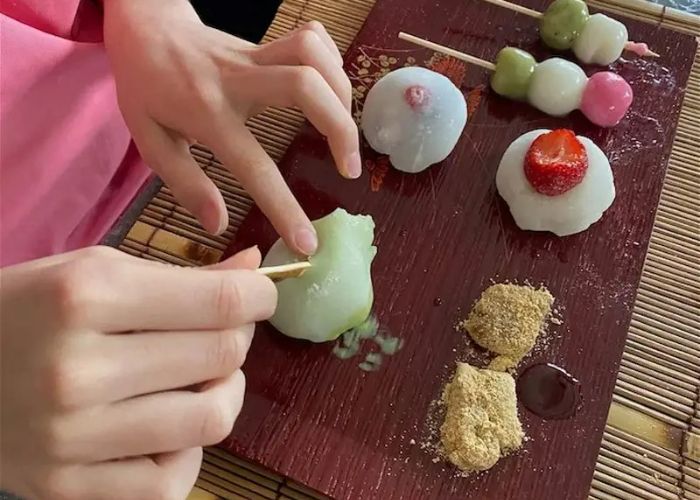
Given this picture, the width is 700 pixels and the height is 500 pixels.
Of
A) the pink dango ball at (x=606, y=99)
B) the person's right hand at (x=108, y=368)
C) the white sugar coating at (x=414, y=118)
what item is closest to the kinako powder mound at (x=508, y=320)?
the white sugar coating at (x=414, y=118)

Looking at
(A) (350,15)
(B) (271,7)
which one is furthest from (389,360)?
(B) (271,7)

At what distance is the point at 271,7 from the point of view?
5.41 feet

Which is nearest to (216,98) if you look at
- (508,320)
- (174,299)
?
(174,299)

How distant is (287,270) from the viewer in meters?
0.88

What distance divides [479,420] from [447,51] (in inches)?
24.6

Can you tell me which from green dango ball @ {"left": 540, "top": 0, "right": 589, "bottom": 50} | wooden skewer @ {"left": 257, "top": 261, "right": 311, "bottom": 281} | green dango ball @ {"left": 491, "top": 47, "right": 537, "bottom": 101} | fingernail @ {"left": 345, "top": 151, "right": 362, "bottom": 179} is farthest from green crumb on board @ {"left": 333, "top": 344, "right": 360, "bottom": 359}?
green dango ball @ {"left": 540, "top": 0, "right": 589, "bottom": 50}

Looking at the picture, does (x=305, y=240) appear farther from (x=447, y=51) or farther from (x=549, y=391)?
(x=447, y=51)

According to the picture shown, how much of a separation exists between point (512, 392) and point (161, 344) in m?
0.50

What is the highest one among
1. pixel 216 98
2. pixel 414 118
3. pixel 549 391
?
pixel 216 98

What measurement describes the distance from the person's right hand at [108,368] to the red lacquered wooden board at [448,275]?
30 cm

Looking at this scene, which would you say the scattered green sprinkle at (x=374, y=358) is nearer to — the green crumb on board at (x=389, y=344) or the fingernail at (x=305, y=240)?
the green crumb on board at (x=389, y=344)

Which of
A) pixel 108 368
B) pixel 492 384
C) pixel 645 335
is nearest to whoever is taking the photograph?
pixel 108 368

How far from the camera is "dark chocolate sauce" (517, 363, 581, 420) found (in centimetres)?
100

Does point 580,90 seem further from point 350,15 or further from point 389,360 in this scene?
point 389,360
